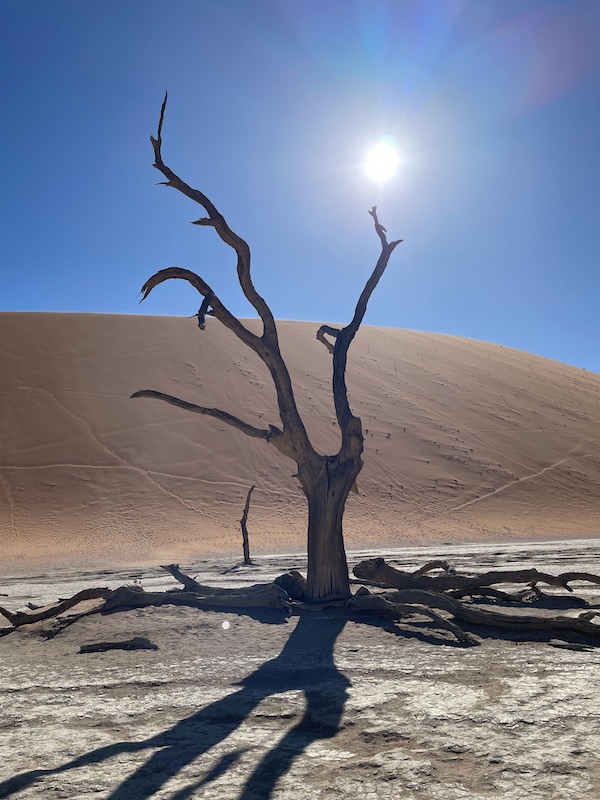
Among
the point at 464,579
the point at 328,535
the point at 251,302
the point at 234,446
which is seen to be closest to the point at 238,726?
the point at 328,535

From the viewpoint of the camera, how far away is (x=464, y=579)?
7484 mm

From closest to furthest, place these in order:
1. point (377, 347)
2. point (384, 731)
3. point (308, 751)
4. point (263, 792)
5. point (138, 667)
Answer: point (263, 792)
point (308, 751)
point (384, 731)
point (138, 667)
point (377, 347)

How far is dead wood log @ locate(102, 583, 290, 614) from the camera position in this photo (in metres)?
7.18

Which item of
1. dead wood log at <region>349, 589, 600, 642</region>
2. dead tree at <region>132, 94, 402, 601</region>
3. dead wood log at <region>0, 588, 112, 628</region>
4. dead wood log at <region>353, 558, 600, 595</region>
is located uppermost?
dead tree at <region>132, 94, 402, 601</region>

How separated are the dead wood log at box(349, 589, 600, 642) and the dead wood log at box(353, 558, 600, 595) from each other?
0.56 m

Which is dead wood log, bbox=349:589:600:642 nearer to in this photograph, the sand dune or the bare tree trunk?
the bare tree trunk

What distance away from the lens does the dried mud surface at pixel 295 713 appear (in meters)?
3.05

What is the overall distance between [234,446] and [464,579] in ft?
66.4

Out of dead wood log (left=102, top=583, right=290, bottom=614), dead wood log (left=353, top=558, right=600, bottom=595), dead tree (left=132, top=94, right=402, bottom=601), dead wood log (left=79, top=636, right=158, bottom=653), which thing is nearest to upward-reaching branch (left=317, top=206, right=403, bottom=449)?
dead tree (left=132, top=94, right=402, bottom=601)

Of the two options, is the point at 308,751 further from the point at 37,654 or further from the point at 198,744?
the point at 37,654

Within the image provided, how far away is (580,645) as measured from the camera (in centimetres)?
544

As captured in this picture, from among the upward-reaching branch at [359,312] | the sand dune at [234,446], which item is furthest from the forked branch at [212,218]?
the sand dune at [234,446]

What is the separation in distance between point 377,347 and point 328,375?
786cm

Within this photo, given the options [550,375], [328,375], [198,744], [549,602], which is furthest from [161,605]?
[550,375]
